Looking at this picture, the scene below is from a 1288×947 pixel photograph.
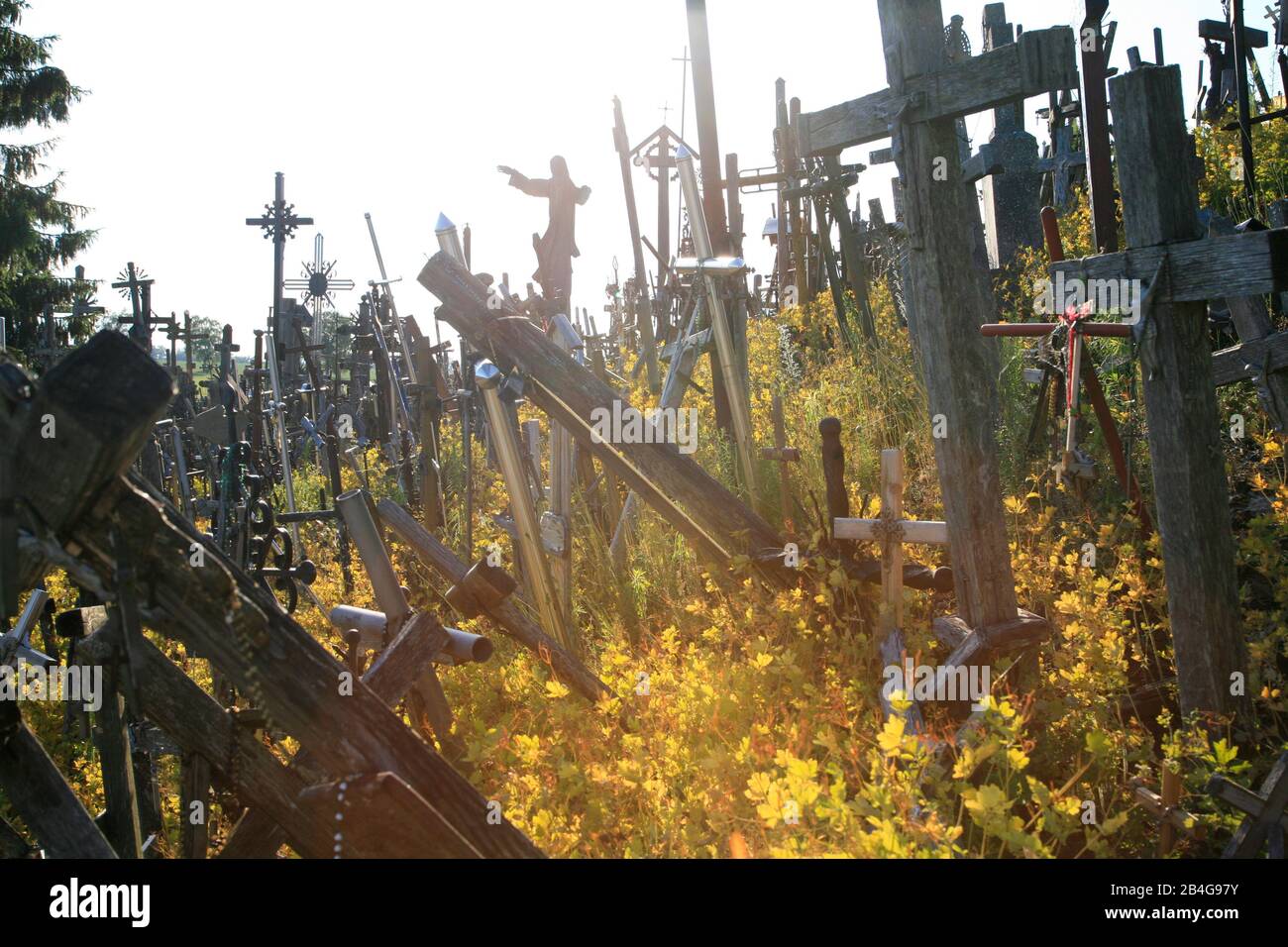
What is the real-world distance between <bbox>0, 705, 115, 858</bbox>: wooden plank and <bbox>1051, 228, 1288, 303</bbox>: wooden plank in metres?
4.07

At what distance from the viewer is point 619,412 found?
5.37 meters

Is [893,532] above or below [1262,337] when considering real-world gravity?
below

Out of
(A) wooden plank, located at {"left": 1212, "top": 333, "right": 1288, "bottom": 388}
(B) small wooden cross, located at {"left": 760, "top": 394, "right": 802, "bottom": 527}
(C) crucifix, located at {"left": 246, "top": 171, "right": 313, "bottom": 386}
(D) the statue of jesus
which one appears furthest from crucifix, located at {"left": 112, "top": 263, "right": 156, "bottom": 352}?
(A) wooden plank, located at {"left": 1212, "top": 333, "right": 1288, "bottom": 388}

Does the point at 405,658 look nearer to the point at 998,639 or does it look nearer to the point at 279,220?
the point at 998,639

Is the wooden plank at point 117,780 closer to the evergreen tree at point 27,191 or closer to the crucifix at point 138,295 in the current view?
the crucifix at point 138,295

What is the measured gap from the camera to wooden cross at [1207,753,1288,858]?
128 inches

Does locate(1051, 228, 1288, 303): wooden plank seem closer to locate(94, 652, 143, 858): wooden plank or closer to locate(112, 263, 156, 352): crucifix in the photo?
locate(94, 652, 143, 858): wooden plank

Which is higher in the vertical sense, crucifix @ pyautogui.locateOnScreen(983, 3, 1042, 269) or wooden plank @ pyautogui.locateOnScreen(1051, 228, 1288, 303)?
crucifix @ pyautogui.locateOnScreen(983, 3, 1042, 269)

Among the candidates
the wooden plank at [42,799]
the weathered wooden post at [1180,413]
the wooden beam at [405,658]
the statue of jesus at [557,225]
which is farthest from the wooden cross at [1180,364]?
the statue of jesus at [557,225]

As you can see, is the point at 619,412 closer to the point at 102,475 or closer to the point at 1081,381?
the point at 1081,381

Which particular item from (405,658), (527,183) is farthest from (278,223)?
(405,658)

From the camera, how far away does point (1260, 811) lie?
3266 millimetres

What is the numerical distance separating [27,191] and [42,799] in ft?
71.5
